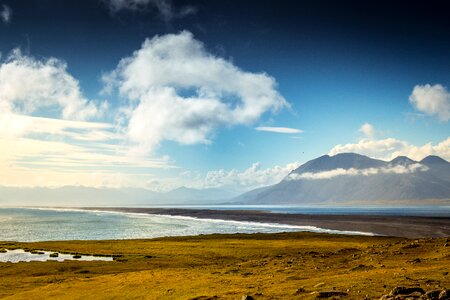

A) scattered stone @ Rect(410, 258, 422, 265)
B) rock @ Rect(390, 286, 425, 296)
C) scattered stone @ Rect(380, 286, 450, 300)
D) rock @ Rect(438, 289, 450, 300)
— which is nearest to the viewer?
rock @ Rect(438, 289, 450, 300)

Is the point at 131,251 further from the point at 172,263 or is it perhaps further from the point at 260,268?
the point at 260,268

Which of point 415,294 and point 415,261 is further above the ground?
point 415,294

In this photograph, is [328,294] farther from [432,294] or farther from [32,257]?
[32,257]

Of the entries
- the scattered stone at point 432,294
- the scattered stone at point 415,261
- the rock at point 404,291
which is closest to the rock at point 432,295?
the scattered stone at point 432,294

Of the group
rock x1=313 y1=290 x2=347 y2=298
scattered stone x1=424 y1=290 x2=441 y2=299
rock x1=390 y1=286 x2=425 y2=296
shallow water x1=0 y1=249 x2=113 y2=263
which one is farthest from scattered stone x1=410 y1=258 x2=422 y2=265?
shallow water x1=0 y1=249 x2=113 y2=263

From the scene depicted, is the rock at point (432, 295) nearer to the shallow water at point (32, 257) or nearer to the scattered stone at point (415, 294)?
the scattered stone at point (415, 294)

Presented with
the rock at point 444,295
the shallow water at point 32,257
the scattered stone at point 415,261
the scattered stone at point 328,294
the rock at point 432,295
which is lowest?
the shallow water at point 32,257

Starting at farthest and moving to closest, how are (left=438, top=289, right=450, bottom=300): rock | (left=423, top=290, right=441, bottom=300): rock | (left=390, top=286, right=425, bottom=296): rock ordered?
1. (left=390, top=286, right=425, bottom=296): rock
2. (left=423, top=290, right=441, bottom=300): rock
3. (left=438, top=289, right=450, bottom=300): rock

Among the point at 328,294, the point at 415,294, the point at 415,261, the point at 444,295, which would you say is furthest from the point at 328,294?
the point at 415,261

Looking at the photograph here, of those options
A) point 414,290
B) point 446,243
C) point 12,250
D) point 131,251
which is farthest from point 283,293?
point 12,250

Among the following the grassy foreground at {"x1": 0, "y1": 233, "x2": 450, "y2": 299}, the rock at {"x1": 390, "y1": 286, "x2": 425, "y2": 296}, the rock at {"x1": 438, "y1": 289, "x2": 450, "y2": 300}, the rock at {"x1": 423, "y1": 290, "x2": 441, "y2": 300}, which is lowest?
the grassy foreground at {"x1": 0, "y1": 233, "x2": 450, "y2": 299}

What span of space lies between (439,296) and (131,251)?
66.9 m

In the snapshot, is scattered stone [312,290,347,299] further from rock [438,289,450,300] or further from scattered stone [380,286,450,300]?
rock [438,289,450,300]

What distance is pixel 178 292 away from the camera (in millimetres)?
34406
